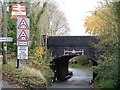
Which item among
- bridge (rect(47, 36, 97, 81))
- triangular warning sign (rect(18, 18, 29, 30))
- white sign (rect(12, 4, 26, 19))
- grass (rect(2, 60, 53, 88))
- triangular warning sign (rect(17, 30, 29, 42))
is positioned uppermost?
white sign (rect(12, 4, 26, 19))

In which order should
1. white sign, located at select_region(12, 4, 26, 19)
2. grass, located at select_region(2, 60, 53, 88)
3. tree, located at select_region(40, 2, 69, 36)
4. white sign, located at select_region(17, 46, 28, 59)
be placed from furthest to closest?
tree, located at select_region(40, 2, 69, 36) → grass, located at select_region(2, 60, 53, 88) → white sign, located at select_region(17, 46, 28, 59) → white sign, located at select_region(12, 4, 26, 19)

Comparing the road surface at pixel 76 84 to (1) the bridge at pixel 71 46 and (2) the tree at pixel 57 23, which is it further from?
(2) the tree at pixel 57 23

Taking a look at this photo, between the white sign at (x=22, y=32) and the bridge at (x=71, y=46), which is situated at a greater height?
the white sign at (x=22, y=32)

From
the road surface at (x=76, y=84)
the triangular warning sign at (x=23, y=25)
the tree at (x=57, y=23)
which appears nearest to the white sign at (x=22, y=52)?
the triangular warning sign at (x=23, y=25)

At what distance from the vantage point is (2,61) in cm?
2023

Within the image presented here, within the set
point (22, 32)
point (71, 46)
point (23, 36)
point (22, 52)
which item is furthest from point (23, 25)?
point (71, 46)

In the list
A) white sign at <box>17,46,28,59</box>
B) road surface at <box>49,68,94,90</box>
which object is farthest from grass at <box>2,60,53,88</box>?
road surface at <box>49,68,94,90</box>

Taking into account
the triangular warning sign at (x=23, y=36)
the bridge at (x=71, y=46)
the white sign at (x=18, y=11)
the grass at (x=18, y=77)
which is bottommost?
the grass at (x=18, y=77)

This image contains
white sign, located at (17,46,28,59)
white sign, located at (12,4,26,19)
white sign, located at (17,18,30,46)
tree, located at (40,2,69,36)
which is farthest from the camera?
tree, located at (40,2,69,36)

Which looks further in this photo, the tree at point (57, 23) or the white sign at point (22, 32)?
the tree at point (57, 23)

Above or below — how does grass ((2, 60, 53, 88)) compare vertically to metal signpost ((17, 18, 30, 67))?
below

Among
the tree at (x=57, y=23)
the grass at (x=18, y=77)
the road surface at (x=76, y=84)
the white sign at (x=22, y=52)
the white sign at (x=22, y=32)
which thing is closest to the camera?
the white sign at (x=22, y=52)

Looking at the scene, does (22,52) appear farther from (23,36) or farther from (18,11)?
(18,11)

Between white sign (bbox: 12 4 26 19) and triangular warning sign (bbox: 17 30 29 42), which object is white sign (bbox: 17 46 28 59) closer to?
triangular warning sign (bbox: 17 30 29 42)
